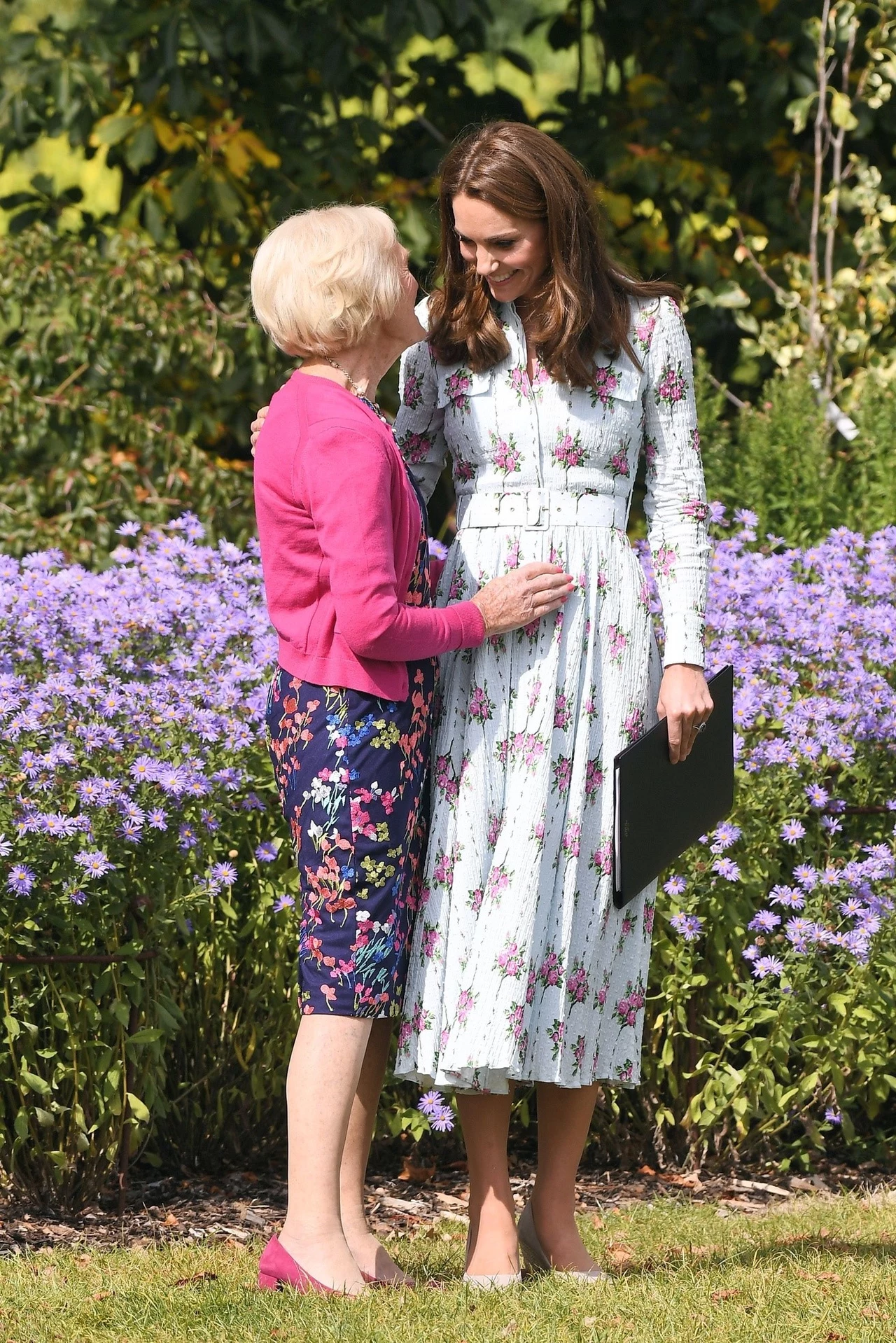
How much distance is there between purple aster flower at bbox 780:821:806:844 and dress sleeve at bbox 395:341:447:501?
1091mm

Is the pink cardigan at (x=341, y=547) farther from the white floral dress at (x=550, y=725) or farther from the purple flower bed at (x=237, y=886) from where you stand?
the purple flower bed at (x=237, y=886)

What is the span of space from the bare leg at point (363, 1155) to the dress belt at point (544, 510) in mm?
826

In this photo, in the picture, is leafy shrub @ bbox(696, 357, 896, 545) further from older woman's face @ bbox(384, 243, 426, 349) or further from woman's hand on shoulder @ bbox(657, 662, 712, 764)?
older woman's face @ bbox(384, 243, 426, 349)

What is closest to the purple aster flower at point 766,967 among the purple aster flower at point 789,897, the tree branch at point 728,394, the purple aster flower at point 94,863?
the purple aster flower at point 789,897

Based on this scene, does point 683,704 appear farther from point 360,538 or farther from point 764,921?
point 764,921

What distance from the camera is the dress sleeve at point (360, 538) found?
233 cm

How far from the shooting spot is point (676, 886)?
3266 mm

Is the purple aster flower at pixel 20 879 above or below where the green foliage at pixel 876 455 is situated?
below

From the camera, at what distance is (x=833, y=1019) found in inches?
134

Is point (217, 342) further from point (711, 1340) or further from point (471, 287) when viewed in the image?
point (711, 1340)

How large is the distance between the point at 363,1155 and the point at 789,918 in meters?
1.26

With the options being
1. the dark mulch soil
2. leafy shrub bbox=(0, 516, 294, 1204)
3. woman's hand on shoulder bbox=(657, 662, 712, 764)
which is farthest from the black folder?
the dark mulch soil

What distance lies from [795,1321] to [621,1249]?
1.91 ft

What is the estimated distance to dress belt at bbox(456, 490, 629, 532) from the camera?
2.60 meters
